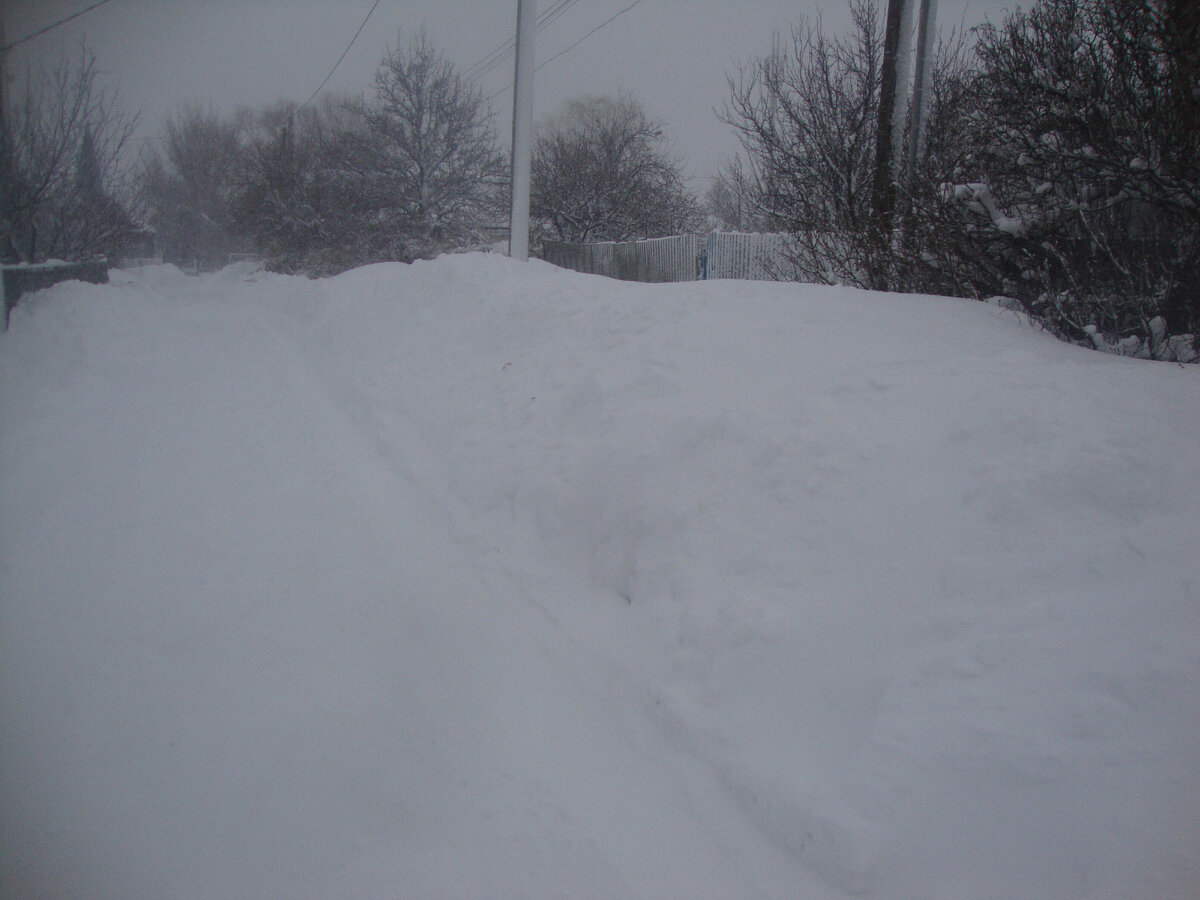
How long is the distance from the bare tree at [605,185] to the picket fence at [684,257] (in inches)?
63.7

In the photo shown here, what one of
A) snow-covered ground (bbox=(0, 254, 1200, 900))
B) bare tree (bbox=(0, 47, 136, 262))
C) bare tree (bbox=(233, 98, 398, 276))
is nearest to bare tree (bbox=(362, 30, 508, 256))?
bare tree (bbox=(233, 98, 398, 276))

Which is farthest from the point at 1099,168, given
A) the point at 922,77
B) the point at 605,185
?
the point at 605,185

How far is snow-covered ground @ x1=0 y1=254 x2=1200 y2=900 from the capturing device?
7.31 ft

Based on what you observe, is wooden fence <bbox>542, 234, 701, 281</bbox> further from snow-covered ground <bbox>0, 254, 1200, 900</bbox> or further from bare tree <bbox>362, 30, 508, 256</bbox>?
snow-covered ground <bbox>0, 254, 1200, 900</bbox>

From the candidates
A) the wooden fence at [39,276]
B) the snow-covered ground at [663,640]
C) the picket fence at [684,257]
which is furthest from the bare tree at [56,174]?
the picket fence at [684,257]

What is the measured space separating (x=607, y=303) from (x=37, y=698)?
528 centimetres

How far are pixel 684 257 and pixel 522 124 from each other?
5.92m

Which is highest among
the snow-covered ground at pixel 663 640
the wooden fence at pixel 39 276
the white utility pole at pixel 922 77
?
the white utility pole at pixel 922 77

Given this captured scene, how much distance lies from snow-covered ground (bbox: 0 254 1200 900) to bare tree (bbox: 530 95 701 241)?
19618 millimetres

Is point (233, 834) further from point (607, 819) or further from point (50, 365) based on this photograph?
point (50, 365)

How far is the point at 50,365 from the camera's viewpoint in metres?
8.33

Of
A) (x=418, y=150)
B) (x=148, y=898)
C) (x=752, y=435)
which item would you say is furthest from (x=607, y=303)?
(x=418, y=150)

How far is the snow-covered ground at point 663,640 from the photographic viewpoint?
2229mm

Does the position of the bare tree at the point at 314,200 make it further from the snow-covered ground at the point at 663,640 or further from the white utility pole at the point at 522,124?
the snow-covered ground at the point at 663,640
